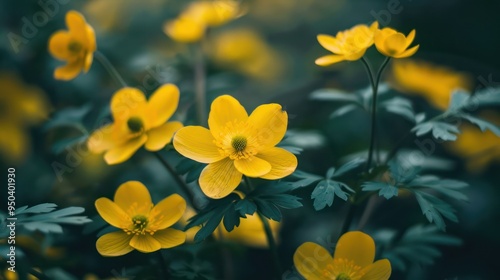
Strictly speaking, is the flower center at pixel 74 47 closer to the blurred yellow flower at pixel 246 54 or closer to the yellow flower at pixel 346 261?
the yellow flower at pixel 346 261

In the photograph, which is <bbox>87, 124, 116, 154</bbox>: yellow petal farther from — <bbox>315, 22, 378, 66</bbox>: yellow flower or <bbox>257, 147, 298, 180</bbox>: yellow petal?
<bbox>315, 22, 378, 66</bbox>: yellow flower

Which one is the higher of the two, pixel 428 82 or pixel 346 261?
pixel 346 261

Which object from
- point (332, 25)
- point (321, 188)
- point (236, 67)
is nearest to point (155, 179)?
point (321, 188)

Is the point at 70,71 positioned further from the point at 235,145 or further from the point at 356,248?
the point at 356,248

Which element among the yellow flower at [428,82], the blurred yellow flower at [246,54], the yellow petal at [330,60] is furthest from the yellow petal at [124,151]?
the blurred yellow flower at [246,54]

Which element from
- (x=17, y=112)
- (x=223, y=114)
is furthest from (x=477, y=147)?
(x=17, y=112)

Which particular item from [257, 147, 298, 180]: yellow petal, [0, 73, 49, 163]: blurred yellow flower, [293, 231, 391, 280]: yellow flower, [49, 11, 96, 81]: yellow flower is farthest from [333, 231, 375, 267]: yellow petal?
[0, 73, 49, 163]: blurred yellow flower

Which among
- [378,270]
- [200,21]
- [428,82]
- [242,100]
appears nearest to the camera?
[378,270]
